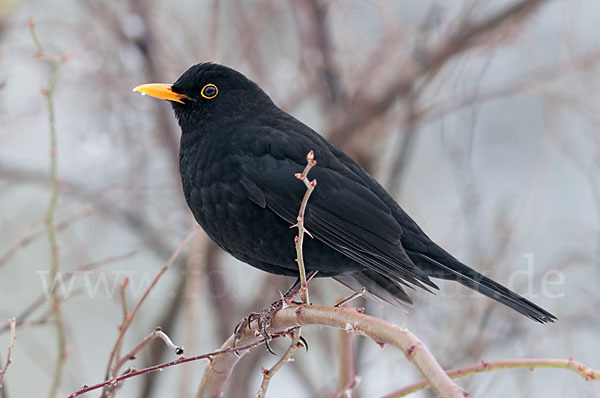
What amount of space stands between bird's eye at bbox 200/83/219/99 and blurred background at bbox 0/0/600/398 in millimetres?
803

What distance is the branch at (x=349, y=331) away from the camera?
4.37 feet

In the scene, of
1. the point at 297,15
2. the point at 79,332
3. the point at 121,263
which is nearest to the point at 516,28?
the point at 297,15

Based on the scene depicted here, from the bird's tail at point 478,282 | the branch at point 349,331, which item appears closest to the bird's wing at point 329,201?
the bird's tail at point 478,282

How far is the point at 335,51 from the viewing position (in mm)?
4566

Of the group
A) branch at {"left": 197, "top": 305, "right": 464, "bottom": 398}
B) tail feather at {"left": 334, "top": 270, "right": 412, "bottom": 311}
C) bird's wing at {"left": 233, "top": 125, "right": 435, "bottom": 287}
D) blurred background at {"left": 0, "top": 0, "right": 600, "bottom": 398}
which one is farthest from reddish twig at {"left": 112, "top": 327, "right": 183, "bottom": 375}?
blurred background at {"left": 0, "top": 0, "right": 600, "bottom": 398}

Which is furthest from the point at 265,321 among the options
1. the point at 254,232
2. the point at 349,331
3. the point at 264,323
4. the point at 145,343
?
the point at 349,331

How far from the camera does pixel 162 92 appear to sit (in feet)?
8.73

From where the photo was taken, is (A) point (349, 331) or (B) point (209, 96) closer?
(A) point (349, 331)

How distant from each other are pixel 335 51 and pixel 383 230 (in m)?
2.34

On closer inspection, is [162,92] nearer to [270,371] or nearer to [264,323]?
[264,323]

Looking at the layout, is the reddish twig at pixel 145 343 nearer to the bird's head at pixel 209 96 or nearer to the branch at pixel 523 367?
the branch at pixel 523 367

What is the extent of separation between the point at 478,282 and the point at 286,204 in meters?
0.66

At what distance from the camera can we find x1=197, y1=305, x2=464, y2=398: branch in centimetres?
133

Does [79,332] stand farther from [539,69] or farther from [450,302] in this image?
[539,69]
